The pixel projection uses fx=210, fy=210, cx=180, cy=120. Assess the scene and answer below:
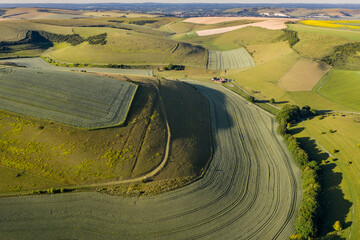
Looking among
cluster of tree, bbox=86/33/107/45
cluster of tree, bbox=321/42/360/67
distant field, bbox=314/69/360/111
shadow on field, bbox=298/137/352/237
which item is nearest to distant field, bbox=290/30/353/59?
cluster of tree, bbox=321/42/360/67

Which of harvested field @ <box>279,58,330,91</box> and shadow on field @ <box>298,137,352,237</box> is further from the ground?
harvested field @ <box>279,58,330,91</box>

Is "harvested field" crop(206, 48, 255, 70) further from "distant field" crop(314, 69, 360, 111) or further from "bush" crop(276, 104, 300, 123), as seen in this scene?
"bush" crop(276, 104, 300, 123)

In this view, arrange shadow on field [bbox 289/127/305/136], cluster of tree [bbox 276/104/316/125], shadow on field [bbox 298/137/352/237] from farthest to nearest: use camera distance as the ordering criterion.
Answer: cluster of tree [bbox 276/104/316/125] → shadow on field [bbox 289/127/305/136] → shadow on field [bbox 298/137/352/237]

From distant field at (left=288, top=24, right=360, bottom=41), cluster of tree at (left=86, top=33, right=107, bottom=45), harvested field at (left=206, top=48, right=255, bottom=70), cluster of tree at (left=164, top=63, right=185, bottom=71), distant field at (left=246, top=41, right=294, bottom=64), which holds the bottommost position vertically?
cluster of tree at (left=164, top=63, right=185, bottom=71)

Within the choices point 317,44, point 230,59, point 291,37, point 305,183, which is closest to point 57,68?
point 230,59

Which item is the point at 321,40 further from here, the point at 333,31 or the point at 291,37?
the point at 291,37

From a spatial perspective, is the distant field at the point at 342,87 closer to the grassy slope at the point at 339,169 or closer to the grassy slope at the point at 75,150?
the grassy slope at the point at 339,169

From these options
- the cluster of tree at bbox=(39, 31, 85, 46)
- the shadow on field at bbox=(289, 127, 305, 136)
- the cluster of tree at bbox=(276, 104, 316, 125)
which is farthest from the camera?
the cluster of tree at bbox=(39, 31, 85, 46)

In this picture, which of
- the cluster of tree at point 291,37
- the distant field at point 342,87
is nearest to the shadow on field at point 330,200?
the distant field at point 342,87
